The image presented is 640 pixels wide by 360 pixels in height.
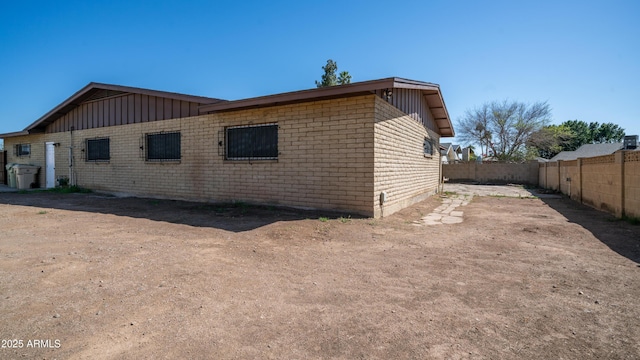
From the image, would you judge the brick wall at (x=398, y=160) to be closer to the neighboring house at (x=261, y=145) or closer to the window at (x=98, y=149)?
the neighboring house at (x=261, y=145)

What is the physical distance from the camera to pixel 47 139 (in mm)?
14844

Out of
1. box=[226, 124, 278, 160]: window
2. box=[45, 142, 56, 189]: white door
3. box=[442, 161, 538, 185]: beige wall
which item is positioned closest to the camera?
box=[226, 124, 278, 160]: window

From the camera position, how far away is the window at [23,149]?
634 inches

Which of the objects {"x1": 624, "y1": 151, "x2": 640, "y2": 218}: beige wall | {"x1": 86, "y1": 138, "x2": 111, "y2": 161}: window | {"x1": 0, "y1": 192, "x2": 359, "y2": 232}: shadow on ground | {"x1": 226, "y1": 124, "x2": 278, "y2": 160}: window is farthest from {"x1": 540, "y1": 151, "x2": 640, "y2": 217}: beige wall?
{"x1": 86, "y1": 138, "x2": 111, "y2": 161}: window

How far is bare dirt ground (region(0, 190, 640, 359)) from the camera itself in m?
2.23

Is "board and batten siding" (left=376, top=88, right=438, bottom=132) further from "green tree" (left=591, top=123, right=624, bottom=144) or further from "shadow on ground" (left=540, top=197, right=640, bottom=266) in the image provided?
"green tree" (left=591, top=123, right=624, bottom=144)

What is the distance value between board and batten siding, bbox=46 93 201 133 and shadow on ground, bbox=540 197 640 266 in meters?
10.6

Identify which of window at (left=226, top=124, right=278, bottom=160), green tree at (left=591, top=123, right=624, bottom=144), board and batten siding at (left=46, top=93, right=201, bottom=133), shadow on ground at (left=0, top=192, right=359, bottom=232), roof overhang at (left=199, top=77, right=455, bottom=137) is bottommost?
shadow on ground at (left=0, top=192, right=359, bottom=232)

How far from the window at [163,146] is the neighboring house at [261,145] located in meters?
0.04

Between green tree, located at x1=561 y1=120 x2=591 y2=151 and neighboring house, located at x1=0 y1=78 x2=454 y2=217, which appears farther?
green tree, located at x1=561 y1=120 x2=591 y2=151

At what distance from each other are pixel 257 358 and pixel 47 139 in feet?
60.2

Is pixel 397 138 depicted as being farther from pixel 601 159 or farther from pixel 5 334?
pixel 5 334

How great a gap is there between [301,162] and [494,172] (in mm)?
21690

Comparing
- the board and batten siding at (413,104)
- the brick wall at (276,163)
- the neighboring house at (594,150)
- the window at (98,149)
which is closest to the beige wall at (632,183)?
the board and batten siding at (413,104)
